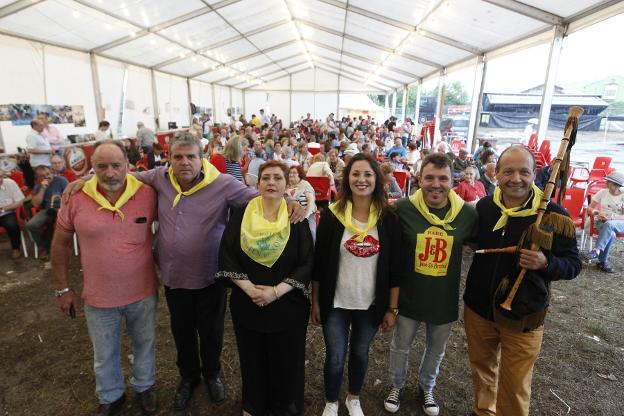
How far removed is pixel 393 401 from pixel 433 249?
119 centimetres

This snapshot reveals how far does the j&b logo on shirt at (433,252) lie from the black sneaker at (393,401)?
991mm

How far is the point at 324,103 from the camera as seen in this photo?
28703 mm

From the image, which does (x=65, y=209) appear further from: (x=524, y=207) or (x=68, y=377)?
(x=524, y=207)

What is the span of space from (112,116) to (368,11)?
9.30 meters

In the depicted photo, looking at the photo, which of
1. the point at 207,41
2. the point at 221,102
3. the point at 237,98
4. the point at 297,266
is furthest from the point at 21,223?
the point at 237,98

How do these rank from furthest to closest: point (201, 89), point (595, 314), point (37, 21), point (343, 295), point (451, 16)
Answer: point (201, 89)
point (451, 16)
point (37, 21)
point (595, 314)
point (343, 295)

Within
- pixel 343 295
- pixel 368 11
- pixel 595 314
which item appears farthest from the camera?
pixel 368 11

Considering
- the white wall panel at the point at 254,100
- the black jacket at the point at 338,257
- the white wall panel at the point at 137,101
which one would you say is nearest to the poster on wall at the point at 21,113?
the white wall panel at the point at 137,101

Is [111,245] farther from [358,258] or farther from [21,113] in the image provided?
[21,113]

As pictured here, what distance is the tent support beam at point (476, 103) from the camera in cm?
1098

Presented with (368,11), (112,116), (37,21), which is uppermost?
(368,11)

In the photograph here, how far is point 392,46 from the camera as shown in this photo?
13828 millimetres

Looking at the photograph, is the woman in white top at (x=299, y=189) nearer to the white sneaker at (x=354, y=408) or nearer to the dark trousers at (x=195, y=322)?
the dark trousers at (x=195, y=322)

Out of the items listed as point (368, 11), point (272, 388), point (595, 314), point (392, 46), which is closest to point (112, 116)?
point (368, 11)
